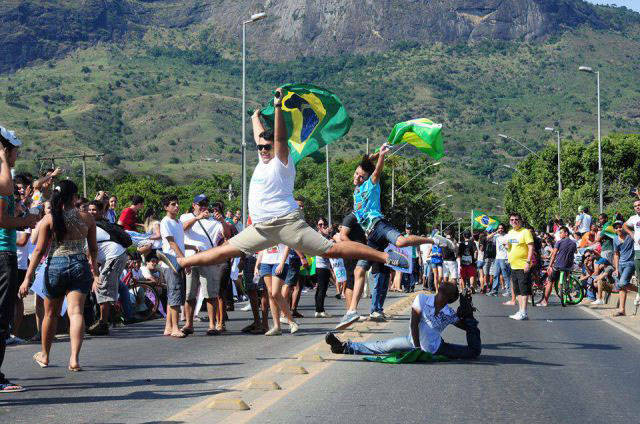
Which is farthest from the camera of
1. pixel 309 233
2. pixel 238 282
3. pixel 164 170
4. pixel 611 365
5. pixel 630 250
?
pixel 164 170

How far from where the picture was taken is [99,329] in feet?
51.9

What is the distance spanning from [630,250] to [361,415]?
13.3 m

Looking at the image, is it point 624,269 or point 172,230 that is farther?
point 624,269

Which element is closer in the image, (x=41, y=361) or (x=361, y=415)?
(x=361, y=415)

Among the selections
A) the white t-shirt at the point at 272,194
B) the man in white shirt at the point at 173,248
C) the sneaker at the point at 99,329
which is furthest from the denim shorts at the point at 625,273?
the white t-shirt at the point at 272,194

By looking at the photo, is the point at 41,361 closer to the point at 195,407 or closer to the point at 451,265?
the point at 195,407

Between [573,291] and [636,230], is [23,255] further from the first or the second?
[573,291]

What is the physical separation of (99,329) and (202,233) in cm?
205

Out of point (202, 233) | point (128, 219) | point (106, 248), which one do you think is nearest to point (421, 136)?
point (202, 233)

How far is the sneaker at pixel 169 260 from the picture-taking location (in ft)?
46.5

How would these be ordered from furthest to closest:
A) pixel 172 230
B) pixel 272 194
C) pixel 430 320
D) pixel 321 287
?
pixel 321 287 → pixel 172 230 → pixel 430 320 → pixel 272 194

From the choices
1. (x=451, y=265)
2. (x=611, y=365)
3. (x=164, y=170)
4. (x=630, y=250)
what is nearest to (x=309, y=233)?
(x=611, y=365)

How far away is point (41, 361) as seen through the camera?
10.9m

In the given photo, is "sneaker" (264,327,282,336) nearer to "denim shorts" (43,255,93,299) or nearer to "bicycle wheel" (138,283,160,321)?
"bicycle wheel" (138,283,160,321)
